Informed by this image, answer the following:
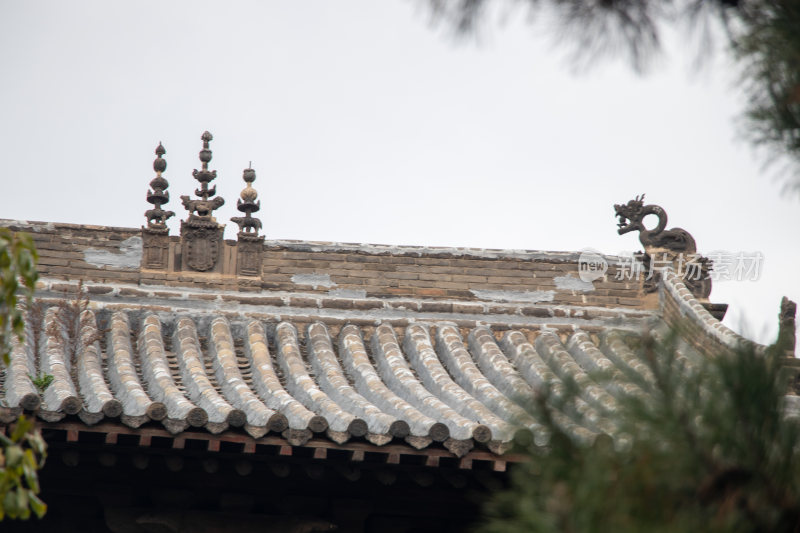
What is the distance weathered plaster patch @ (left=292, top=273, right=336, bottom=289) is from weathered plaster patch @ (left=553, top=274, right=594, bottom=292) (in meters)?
1.81

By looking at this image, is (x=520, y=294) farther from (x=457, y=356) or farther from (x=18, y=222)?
(x=18, y=222)

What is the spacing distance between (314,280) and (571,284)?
2.06 meters

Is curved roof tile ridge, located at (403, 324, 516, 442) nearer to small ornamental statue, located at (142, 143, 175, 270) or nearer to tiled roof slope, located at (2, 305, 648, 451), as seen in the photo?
tiled roof slope, located at (2, 305, 648, 451)

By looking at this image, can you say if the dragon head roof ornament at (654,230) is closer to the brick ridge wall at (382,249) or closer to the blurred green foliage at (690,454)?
the brick ridge wall at (382,249)

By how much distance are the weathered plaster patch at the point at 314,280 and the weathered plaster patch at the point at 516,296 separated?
114cm

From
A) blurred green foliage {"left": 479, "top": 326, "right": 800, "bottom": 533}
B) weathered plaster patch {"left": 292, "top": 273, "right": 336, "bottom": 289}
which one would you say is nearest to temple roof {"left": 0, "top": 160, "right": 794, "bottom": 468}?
weathered plaster patch {"left": 292, "top": 273, "right": 336, "bottom": 289}

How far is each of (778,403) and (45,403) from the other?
4192 millimetres

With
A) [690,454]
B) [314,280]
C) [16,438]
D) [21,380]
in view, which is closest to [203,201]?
[314,280]

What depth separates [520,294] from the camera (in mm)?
8938

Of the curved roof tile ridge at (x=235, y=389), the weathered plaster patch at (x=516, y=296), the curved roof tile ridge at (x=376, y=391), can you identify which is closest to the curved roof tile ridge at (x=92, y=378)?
the curved roof tile ridge at (x=235, y=389)

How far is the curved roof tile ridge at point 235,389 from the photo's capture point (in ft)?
17.4

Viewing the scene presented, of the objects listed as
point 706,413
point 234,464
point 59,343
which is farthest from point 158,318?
point 706,413

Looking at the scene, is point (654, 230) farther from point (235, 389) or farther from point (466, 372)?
point (235, 389)

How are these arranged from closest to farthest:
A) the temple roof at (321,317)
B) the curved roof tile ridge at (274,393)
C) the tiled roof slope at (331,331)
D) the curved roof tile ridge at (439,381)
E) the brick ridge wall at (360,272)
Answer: the curved roof tile ridge at (274,393) → the curved roof tile ridge at (439,381) → the tiled roof slope at (331,331) → the temple roof at (321,317) → the brick ridge wall at (360,272)
